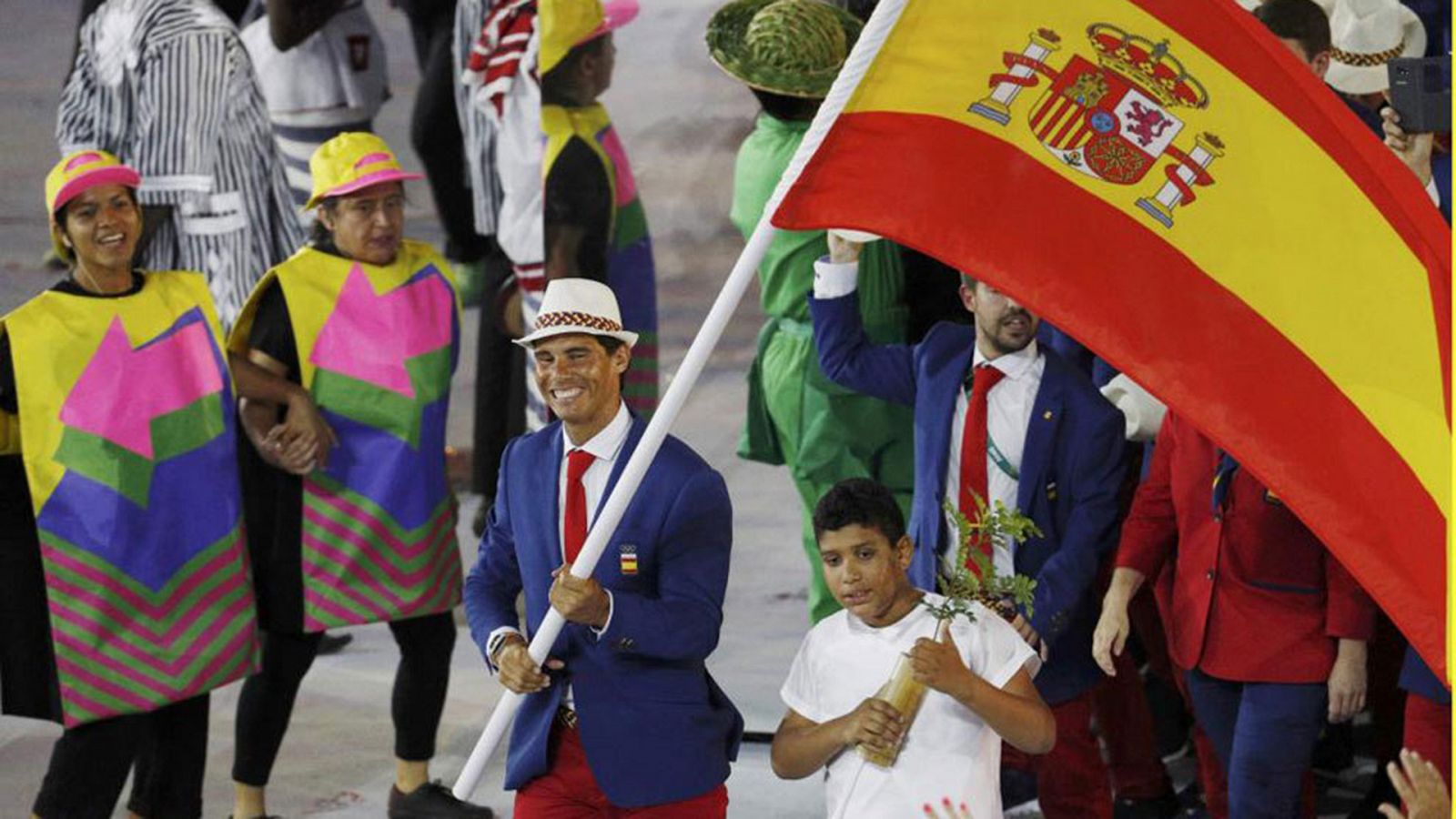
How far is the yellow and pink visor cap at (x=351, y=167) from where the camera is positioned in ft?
23.5

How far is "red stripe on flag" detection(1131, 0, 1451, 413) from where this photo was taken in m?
4.57

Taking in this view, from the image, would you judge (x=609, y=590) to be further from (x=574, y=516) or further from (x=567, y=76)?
(x=567, y=76)

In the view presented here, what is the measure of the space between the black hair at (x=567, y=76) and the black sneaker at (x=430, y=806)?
7.43 ft

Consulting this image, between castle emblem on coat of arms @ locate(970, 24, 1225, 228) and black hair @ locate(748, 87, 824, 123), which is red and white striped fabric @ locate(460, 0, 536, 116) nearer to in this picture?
black hair @ locate(748, 87, 824, 123)

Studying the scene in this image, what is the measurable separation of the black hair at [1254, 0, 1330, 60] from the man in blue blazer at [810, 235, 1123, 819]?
111 cm

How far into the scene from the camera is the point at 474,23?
889cm

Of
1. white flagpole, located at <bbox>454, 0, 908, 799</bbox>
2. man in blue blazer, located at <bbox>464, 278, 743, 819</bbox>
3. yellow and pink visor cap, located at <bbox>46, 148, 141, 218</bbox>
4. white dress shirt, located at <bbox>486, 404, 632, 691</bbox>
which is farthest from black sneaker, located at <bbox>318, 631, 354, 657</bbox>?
white flagpole, located at <bbox>454, 0, 908, 799</bbox>

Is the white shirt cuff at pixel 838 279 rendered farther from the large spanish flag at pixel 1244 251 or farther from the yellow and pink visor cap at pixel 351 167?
the large spanish flag at pixel 1244 251

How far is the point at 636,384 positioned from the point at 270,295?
1.68 metres

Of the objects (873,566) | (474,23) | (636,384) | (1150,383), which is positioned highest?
(1150,383)

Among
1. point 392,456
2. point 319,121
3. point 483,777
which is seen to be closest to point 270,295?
point 392,456

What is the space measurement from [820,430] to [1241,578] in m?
1.60

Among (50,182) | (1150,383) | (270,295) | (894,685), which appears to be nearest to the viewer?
(1150,383)

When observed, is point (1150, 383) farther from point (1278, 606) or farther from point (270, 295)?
point (270, 295)
